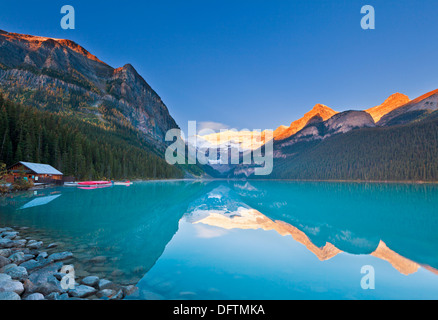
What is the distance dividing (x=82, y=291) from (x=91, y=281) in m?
1.02

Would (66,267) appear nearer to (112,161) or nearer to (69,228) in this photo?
(69,228)

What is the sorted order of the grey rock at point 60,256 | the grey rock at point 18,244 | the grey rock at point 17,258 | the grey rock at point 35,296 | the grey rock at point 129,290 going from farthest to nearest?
the grey rock at point 18,244 < the grey rock at point 60,256 < the grey rock at point 17,258 < the grey rock at point 129,290 < the grey rock at point 35,296

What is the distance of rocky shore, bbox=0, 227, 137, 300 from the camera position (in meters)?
7.83

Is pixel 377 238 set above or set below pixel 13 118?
below

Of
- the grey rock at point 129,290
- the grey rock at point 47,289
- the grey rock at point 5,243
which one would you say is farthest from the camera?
the grey rock at point 5,243

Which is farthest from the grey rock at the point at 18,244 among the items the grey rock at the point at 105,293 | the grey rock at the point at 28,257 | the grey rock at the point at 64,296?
the grey rock at the point at 105,293

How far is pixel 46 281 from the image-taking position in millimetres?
8898

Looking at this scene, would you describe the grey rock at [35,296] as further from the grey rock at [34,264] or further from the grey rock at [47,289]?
the grey rock at [34,264]

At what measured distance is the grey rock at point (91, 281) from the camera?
9133mm

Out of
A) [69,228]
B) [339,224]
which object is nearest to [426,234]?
[339,224]

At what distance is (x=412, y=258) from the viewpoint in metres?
14.7

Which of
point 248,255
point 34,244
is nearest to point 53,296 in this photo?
point 34,244

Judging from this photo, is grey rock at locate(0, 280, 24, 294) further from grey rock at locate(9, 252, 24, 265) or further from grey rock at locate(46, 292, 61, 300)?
grey rock at locate(9, 252, 24, 265)

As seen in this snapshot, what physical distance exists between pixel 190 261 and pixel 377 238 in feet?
56.2
